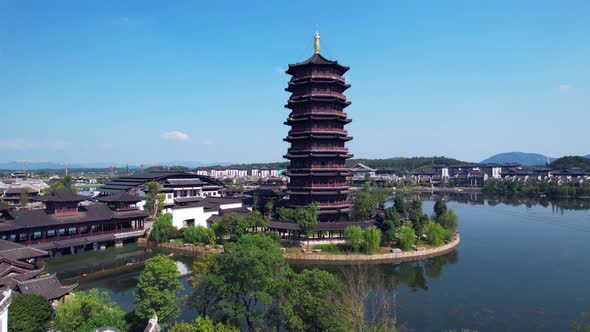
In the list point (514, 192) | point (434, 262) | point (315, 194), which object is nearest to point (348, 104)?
point (315, 194)

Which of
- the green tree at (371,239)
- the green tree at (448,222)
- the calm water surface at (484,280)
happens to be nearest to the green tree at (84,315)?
the calm water surface at (484,280)

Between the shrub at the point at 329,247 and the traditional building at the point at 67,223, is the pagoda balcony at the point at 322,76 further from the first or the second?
the traditional building at the point at 67,223

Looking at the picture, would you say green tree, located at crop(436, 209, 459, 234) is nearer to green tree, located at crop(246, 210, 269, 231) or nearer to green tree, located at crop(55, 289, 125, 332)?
green tree, located at crop(246, 210, 269, 231)

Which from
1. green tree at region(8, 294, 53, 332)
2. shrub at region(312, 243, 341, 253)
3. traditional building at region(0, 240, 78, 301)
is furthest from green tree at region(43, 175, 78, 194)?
green tree at region(8, 294, 53, 332)

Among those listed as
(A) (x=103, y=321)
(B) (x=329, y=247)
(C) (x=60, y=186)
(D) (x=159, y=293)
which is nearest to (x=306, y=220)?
(B) (x=329, y=247)

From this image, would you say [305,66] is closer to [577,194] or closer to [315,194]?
[315,194]

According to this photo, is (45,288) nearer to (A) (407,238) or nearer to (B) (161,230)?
(B) (161,230)
